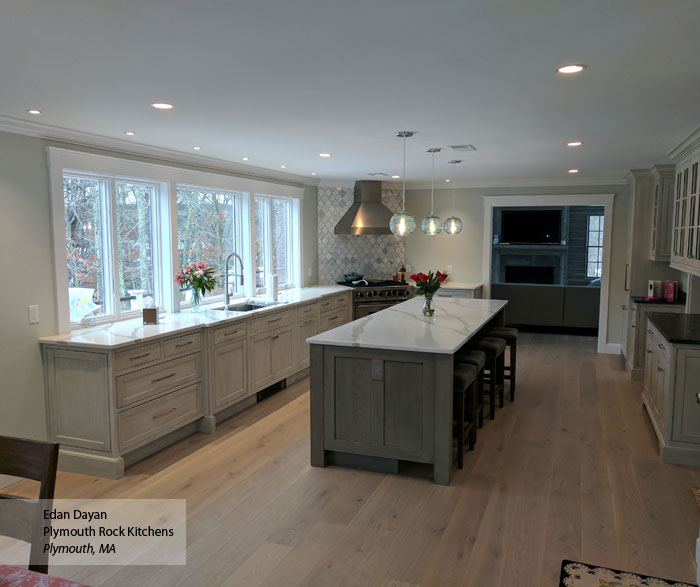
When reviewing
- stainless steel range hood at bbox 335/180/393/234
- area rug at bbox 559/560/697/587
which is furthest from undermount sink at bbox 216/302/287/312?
area rug at bbox 559/560/697/587

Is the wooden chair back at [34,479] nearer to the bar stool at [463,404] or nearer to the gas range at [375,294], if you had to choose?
the bar stool at [463,404]

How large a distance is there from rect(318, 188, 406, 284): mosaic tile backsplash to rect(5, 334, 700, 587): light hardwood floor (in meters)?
3.28

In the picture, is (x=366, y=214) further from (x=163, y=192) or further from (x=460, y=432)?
(x=460, y=432)

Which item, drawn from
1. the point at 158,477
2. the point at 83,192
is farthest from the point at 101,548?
the point at 83,192

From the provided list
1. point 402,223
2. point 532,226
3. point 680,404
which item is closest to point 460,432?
point 680,404

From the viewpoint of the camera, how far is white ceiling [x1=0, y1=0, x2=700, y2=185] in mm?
1879

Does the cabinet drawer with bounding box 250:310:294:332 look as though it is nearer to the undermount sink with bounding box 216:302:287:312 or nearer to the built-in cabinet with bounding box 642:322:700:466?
the undermount sink with bounding box 216:302:287:312

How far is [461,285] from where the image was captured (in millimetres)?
8078

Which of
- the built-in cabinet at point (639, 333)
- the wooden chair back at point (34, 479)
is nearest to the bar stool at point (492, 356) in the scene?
the built-in cabinet at point (639, 333)

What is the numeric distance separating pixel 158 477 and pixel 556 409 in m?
3.47

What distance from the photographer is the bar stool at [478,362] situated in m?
4.29

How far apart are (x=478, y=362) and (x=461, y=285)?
387 cm

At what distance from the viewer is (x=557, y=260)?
9367 mm

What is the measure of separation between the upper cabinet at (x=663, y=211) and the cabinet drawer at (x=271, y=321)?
397cm
